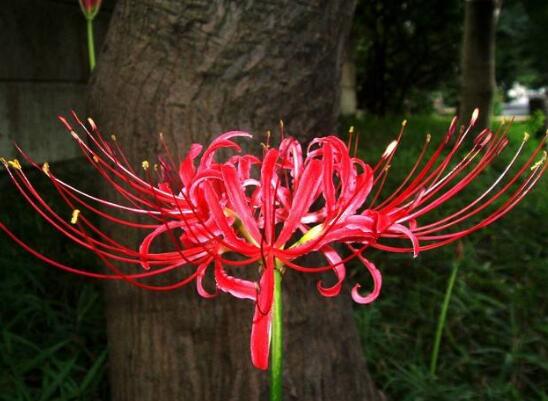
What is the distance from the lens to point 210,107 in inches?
57.9

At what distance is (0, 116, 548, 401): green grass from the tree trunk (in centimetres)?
243

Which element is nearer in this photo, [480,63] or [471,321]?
[471,321]

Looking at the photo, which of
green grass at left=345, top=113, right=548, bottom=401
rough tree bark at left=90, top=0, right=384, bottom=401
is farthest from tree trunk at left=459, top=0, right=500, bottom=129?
rough tree bark at left=90, top=0, right=384, bottom=401

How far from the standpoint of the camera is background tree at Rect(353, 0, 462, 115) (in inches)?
370

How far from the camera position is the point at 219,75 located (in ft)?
4.78

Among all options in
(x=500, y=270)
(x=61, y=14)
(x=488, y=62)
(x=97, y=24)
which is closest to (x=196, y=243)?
(x=500, y=270)

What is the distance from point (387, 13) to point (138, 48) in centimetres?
859

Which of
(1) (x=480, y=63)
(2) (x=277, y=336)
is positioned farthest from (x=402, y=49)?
(2) (x=277, y=336)

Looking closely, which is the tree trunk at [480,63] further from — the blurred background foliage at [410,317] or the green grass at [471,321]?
the green grass at [471,321]

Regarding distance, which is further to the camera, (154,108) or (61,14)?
(61,14)

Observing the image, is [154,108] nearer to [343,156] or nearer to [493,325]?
[343,156]

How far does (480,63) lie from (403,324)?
12.1 feet

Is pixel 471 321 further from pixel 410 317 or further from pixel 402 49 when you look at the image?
pixel 402 49

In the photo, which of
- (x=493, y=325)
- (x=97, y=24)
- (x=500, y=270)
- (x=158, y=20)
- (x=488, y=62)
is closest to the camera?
(x=158, y=20)
